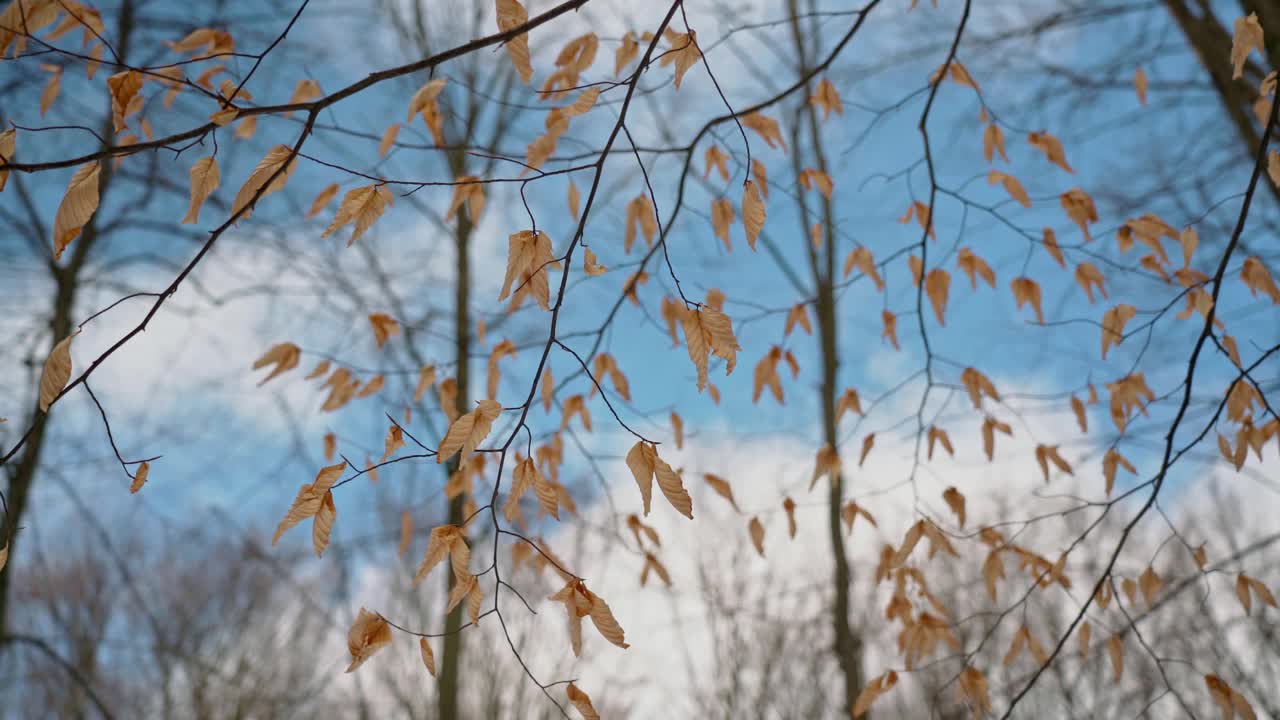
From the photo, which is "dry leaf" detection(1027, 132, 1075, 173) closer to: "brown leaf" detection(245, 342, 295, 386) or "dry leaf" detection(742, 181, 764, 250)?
"dry leaf" detection(742, 181, 764, 250)

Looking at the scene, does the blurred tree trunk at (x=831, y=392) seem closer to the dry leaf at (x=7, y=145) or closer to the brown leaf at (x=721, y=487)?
the brown leaf at (x=721, y=487)

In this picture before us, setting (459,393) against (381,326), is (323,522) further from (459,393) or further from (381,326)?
(459,393)

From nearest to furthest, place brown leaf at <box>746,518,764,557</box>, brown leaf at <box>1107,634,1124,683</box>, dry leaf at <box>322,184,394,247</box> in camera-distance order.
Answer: dry leaf at <box>322,184,394,247</box>
brown leaf at <box>1107,634,1124,683</box>
brown leaf at <box>746,518,764,557</box>

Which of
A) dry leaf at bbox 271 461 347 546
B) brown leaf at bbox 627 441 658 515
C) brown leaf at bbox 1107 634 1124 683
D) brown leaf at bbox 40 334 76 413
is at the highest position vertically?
brown leaf at bbox 40 334 76 413

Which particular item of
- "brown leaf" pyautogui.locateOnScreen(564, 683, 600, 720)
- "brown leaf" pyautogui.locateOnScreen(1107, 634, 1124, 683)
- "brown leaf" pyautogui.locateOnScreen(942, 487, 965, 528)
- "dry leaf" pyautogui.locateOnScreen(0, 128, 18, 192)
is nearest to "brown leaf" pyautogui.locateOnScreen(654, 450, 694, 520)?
"brown leaf" pyautogui.locateOnScreen(564, 683, 600, 720)

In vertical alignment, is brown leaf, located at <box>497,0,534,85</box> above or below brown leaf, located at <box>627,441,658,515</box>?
above

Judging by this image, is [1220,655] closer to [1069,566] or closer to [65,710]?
[1069,566]

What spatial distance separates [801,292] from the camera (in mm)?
3992

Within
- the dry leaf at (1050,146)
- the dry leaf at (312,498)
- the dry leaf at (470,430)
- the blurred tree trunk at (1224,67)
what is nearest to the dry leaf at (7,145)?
the dry leaf at (312,498)

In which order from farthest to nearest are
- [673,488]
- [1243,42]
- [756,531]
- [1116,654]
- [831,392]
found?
[831,392], [756,531], [1116,654], [1243,42], [673,488]

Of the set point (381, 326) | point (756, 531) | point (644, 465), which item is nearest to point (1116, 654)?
point (756, 531)

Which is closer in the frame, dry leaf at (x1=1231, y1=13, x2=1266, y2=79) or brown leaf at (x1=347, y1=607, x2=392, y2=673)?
brown leaf at (x1=347, y1=607, x2=392, y2=673)

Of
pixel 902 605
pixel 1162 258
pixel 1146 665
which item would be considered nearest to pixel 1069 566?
pixel 902 605

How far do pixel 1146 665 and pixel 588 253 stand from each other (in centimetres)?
511
